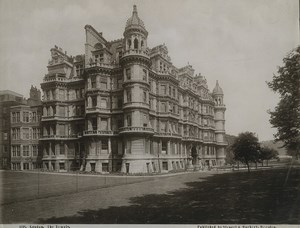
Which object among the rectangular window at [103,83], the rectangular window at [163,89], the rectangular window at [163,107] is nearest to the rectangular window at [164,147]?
the rectangular window at [163,107]

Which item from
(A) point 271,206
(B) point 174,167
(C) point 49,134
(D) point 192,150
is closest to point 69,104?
(C) point 49,134

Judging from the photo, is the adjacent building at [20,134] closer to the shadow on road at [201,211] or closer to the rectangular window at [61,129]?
the rectangular window at [61,129]

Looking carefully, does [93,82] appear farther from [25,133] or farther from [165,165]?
[25,133]

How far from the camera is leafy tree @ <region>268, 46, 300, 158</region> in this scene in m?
16.8

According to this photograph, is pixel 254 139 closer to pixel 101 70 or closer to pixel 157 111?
pixel 157 111

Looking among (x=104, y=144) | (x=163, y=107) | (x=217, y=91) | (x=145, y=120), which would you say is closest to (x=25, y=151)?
(x=104, y=144)

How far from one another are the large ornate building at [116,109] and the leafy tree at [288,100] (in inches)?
709

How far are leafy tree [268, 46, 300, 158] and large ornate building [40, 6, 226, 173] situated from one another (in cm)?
1800

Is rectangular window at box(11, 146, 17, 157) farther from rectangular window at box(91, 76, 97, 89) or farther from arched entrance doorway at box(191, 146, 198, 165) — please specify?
arched entrance doorway at box(191, 146, 198, 165)

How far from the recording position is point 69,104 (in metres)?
42.6

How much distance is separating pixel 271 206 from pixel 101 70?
3059cm

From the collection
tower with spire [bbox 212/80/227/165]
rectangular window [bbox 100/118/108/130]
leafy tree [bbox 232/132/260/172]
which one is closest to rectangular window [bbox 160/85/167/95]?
rectangular window [bbox 100/118/108/130]

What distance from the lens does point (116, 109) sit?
1485 inches

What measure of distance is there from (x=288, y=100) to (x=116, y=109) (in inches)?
964
